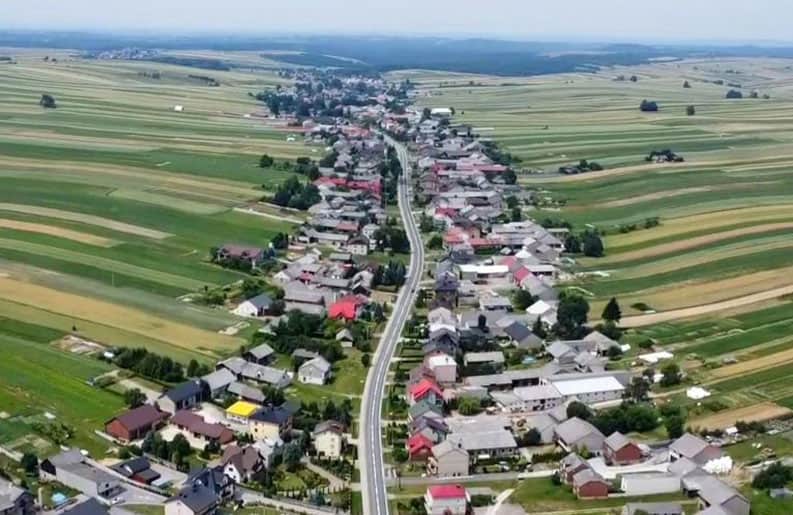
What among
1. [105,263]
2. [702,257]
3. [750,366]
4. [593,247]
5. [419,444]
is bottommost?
[419,444]

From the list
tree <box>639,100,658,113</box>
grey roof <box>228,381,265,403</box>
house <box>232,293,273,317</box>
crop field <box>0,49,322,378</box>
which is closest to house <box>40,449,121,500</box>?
crop field <box>0,49,322,378</box>

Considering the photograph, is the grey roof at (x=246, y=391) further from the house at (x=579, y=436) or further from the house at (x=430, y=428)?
the house at (x=579, y=436)

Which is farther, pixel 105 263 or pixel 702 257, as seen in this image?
pixel 702 257

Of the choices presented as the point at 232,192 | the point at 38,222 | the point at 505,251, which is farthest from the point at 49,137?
the point at 505,251

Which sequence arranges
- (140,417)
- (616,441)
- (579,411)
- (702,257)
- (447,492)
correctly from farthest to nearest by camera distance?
(702,257), (579,411), (140,417), (616,441), (447,492)

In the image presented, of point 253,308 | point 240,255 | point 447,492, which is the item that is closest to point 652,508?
point 447,492

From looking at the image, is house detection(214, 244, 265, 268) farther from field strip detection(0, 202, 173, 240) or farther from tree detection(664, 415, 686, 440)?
tree detection(664, 415, 686, 440)

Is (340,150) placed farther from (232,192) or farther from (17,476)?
(17,476)

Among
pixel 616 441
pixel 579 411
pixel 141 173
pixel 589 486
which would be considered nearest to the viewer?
pixel 589 486

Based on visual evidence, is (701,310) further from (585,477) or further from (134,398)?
(134,398)
